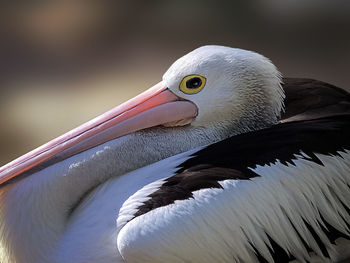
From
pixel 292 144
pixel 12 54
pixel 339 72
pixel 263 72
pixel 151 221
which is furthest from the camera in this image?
pixel 12 54

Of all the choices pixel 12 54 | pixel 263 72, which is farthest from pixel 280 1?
pixel 263 72

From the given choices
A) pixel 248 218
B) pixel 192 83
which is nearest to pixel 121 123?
pixel 192 83

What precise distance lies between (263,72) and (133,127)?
55 cm

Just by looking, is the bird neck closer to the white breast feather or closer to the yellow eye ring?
the yellow eye ring

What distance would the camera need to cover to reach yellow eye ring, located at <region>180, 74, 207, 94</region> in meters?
2.84

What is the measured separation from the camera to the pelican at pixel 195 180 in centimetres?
248

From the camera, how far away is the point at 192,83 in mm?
2854

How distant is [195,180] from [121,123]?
0.51 metres

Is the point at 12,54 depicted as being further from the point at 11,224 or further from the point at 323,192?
the point at 323,192

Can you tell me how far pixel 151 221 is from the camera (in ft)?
8.01

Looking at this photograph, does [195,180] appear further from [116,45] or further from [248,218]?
[116,45]

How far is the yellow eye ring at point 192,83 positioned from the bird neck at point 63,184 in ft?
0.51

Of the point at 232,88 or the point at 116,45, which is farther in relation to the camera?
the point at 116,45

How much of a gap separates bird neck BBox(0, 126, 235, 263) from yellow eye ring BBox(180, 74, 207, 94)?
0.16 m
